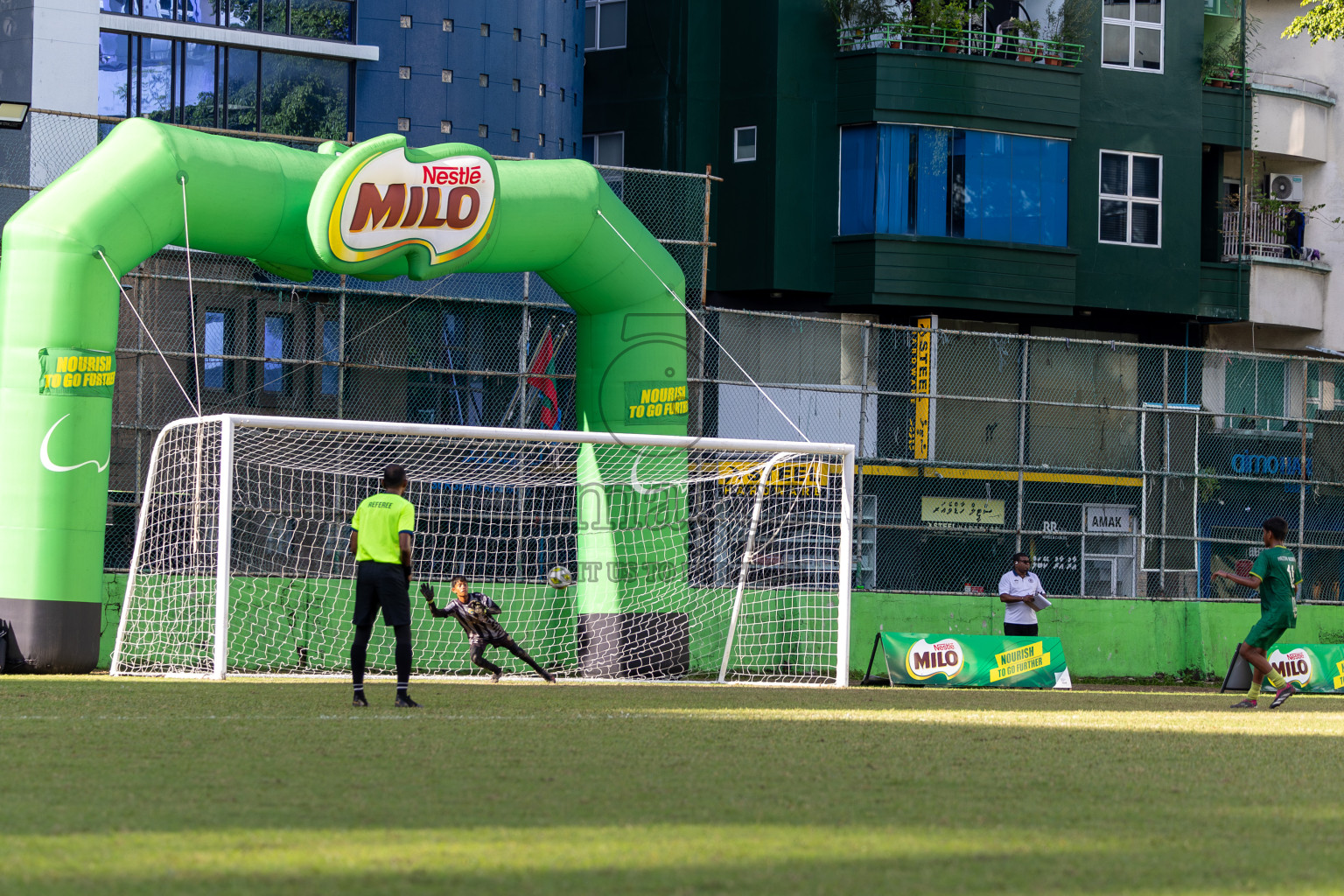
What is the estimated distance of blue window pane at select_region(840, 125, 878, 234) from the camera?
31.1 metres

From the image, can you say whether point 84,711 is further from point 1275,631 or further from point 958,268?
point 958,268

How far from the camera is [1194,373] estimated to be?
90.1 ft

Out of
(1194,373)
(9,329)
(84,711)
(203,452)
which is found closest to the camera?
(84,711)

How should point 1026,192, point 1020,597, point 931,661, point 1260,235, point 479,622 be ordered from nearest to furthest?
point 479,622
point 931,661
point 1020,597
point 1026,192
point 1260,235

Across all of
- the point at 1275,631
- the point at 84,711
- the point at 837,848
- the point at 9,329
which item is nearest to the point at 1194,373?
the point at 1275,631

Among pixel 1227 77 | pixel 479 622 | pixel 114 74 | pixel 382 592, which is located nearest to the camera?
pixel 382 592

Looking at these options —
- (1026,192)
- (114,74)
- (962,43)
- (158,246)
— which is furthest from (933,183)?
(158,246)

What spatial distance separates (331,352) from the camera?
21.5 meters

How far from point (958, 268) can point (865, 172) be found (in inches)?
90.1

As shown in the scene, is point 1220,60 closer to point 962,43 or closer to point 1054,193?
point 1054,193

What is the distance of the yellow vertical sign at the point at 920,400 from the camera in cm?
2538

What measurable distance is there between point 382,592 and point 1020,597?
9.62 metres

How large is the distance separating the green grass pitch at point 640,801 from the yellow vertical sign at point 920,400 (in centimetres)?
1144

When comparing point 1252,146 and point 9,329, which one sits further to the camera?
point 1252,146
